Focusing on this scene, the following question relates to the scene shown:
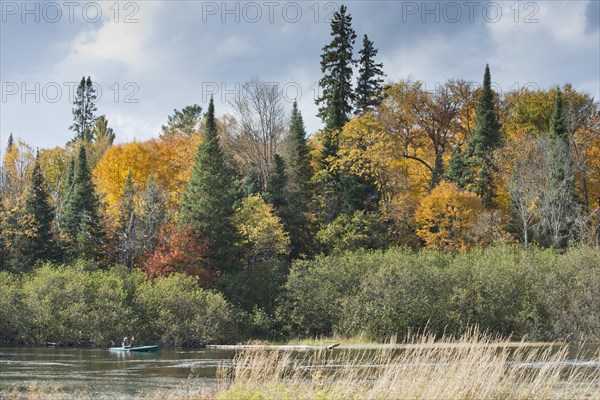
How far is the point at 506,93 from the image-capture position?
302 feet

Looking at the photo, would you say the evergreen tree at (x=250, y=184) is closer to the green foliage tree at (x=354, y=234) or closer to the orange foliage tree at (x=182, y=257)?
the green foliage tree at (x=354, y=234)

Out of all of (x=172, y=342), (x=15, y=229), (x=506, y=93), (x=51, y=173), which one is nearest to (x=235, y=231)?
(x=172, y=342)

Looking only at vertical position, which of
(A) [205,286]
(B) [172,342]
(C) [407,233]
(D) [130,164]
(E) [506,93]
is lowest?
(B) [172,342]

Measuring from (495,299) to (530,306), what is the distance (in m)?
2.80

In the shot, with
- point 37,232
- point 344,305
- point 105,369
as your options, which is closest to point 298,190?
point 344,305

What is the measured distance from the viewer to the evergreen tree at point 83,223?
70.2 meters

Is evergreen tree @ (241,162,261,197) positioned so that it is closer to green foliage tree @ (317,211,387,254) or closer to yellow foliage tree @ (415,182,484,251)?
green foliage tree @ (317,211,387,254)

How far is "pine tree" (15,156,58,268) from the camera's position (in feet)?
224

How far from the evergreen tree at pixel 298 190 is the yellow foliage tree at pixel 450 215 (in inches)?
438

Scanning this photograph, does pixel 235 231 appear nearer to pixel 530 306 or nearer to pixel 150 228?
pixel 150 228

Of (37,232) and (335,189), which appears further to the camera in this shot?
(335,189)

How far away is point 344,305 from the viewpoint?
59.3 m

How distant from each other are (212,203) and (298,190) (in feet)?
34.4

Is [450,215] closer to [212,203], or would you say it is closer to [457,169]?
[457,169]
